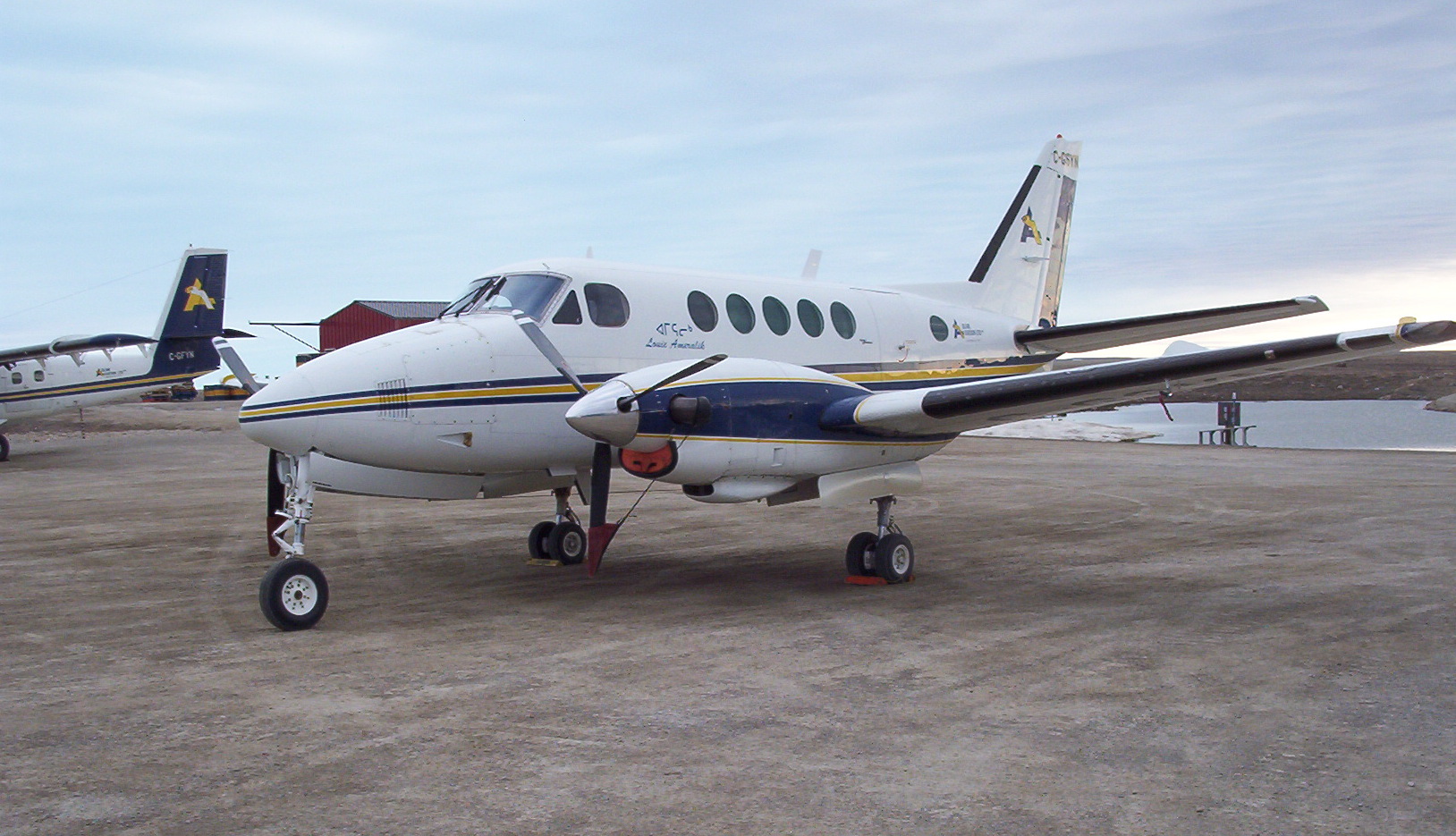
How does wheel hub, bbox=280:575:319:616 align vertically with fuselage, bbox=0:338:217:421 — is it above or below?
below

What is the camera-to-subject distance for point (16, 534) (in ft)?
43.4

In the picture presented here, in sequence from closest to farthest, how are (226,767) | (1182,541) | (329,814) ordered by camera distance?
1. (329,814)
2. (226,767)
3. (1182,541)

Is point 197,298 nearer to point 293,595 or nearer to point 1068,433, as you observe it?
point 293,595

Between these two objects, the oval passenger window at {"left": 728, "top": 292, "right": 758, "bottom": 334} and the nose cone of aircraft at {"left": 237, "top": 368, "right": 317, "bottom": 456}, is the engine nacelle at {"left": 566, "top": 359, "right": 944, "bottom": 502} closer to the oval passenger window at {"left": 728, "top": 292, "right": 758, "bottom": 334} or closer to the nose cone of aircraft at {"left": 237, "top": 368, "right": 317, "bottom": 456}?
the oval passenger window at {"left": 728, "top": 292, "right": 758, "bottom": 334}

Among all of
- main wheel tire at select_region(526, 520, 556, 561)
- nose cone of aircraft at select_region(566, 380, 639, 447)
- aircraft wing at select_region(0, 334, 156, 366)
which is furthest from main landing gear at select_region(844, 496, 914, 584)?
aircraft wing at select_region(0, 334, 156, 366)

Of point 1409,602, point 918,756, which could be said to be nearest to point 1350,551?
point 1409,602

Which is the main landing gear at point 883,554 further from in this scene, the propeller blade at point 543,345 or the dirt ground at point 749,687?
the propeller blade at point 543,345

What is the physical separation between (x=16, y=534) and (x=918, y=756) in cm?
1308

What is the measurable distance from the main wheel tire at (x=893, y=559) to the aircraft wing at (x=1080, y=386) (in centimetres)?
98

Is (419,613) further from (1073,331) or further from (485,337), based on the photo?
(1073,331)

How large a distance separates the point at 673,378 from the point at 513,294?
5.98 ft

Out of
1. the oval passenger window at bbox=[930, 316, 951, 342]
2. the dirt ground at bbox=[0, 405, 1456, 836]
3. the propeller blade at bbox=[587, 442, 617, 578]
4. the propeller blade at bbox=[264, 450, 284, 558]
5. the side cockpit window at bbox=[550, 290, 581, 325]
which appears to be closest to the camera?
the dirt ground at bbox=[0, 405, 1456, 836]

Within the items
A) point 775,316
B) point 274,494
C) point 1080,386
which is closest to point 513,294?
point 274,494

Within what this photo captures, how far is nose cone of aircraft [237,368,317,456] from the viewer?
7613 millimetres
